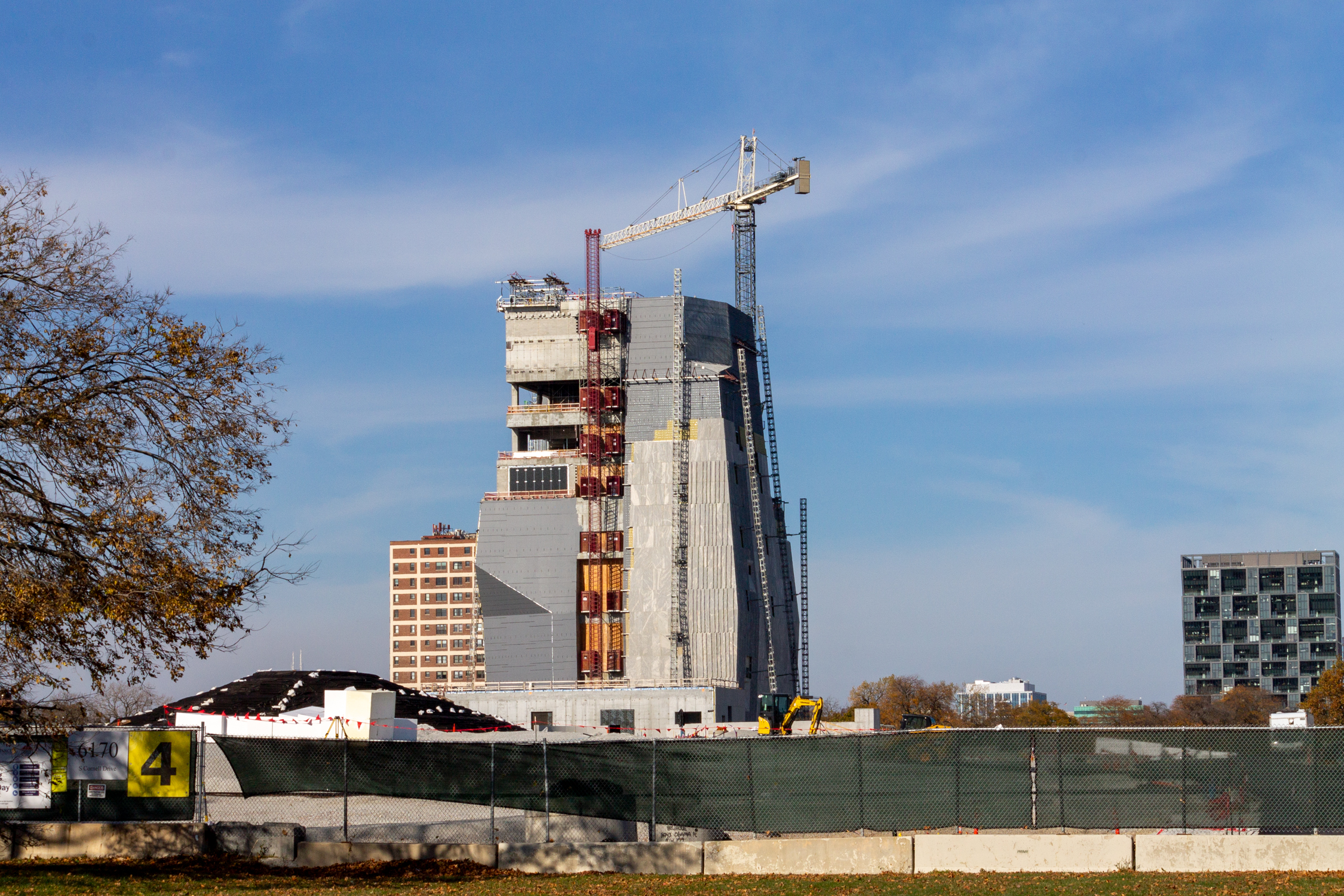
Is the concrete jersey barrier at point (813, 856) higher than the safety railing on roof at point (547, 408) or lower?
lower

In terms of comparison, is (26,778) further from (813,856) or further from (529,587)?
(529,587)

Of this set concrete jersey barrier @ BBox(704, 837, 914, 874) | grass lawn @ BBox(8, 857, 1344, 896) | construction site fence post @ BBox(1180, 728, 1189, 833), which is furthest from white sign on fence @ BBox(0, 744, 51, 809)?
construction site fence post @ BBox(1180, 728, 1189, 833)

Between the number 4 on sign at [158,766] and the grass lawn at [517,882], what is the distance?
1.65 m

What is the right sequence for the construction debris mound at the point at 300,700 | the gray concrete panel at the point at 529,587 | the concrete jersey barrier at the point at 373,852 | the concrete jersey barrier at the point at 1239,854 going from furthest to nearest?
the gray concrete panel at the point at 529,587, the construction debris mound at the point at 300,700, the concrete jersey barrier at the point at 373,852, the concrete jersey barrier at the point at 1239,854

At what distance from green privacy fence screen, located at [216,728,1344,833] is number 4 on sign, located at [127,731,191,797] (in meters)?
0.93

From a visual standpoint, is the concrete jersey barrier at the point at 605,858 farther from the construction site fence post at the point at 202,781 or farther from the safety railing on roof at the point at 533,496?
the safety railing on roof at the point at 533,496

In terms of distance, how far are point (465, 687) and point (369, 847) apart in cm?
8600

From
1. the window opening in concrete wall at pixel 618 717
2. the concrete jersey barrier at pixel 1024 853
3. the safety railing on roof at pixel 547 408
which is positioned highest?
the safety railing on roof at pixel 547 408

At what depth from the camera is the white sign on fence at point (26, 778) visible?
2630 cm

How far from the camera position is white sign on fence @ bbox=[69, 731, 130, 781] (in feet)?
86.8

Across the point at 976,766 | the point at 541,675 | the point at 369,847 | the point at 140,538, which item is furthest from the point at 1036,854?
the point at 541,675

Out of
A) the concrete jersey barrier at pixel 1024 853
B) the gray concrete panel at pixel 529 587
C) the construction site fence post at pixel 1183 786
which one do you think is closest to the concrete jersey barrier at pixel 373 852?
the concrete jersey barrier at pixel 1024 853

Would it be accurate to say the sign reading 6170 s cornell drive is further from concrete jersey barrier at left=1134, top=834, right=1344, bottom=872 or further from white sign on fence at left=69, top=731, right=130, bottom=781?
concrete jersey barrier at left=1134, top=834, right=1344, bottom=872

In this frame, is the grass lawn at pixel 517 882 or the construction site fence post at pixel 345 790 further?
the construction site fence post at pixel 345 790
